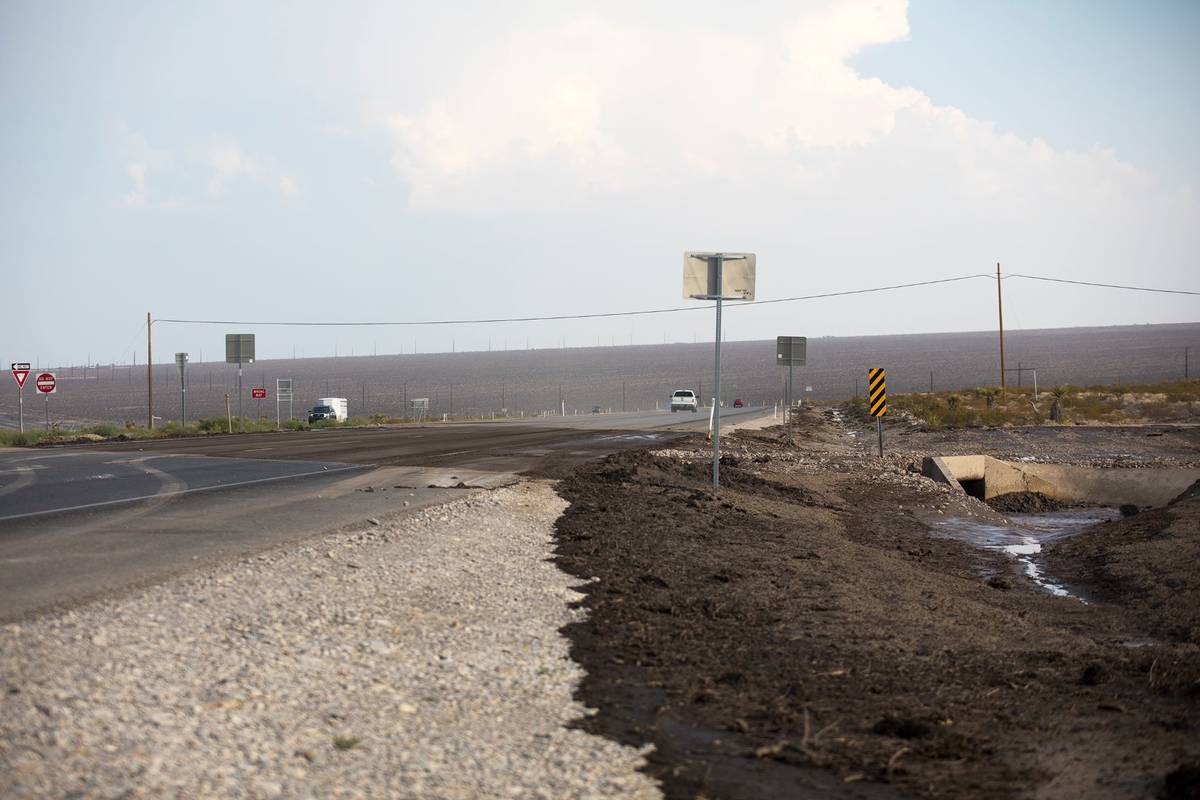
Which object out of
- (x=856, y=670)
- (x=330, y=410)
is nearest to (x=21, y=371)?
(x=330, y=410)

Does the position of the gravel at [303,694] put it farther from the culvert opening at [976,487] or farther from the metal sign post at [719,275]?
the culvert opening at [976,487]

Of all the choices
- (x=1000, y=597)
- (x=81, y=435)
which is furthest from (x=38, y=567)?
(x=81, y=435)

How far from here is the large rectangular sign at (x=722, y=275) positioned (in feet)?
50.0

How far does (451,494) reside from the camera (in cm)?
1625

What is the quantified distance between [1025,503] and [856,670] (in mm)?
18330

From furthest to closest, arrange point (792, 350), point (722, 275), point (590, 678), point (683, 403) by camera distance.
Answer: point (683, 403) → point (792, 350) → point (722, 275) → point (590, 678)

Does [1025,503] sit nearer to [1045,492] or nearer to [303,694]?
[1045,492]

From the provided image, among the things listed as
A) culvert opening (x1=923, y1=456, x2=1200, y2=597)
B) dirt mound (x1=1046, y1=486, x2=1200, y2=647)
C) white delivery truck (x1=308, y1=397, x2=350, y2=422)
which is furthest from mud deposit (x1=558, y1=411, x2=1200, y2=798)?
white delivery truck (x1=308, y1=397, x2=350, y2=422)

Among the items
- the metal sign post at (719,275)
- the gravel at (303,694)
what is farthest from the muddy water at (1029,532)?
the gravel at (303,694)

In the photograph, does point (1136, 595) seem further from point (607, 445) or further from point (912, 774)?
point (607, 445)

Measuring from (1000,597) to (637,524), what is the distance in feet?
14.8

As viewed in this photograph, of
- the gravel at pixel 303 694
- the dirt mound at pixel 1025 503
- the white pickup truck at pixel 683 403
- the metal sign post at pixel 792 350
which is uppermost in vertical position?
the metal sign post at pixel 792 350

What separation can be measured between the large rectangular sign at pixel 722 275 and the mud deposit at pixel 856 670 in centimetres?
320

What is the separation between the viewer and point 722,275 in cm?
1527
